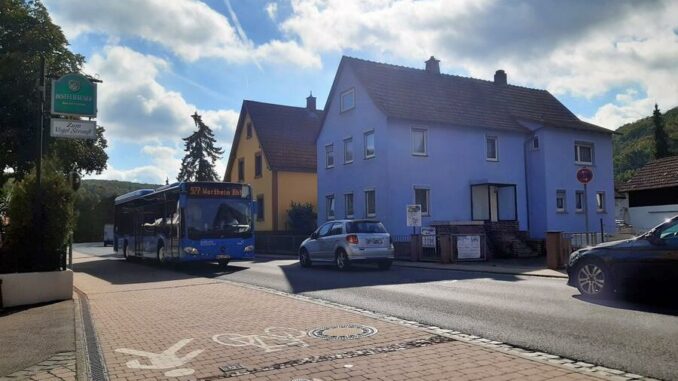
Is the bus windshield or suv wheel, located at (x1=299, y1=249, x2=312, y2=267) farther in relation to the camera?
suv wheel, located at (x1=299, y1=249, x2=312, y2=267)

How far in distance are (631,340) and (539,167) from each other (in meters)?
25.7

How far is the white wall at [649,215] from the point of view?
38.3 meters

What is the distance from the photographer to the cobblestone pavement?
595cm

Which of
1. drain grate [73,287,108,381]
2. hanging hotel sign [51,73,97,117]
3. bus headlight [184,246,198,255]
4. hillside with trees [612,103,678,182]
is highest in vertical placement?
hillside with trees [612,103,678,182]

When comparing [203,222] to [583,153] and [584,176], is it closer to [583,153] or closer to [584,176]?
[584,176]

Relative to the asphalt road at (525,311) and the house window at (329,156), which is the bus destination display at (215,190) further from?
the house window at (329,156)

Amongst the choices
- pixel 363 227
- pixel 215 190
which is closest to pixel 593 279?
pixel 363 227

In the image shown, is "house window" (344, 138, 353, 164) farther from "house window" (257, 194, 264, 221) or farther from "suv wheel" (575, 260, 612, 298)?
"suv wheel" (575, 260, 612, 298)

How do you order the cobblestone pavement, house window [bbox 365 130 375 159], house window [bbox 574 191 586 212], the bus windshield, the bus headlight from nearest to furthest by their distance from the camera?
the cobblestone pavement < the bus headlight < the bus windshield < house window [bbox 365 130 375 159] < house window [bbox 574 191 586 212]

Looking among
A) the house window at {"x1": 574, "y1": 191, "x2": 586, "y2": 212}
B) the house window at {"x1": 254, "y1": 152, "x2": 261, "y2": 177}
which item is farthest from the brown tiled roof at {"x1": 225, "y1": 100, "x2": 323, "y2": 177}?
the house window at {"x1": 574, "y1": 191, "x2": 586, "y2": 212}

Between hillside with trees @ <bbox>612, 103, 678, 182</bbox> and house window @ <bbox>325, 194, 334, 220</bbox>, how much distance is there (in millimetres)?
61829

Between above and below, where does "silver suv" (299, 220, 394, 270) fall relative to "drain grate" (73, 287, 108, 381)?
above

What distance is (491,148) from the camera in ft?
103

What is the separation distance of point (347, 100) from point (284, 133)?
1123 cm
